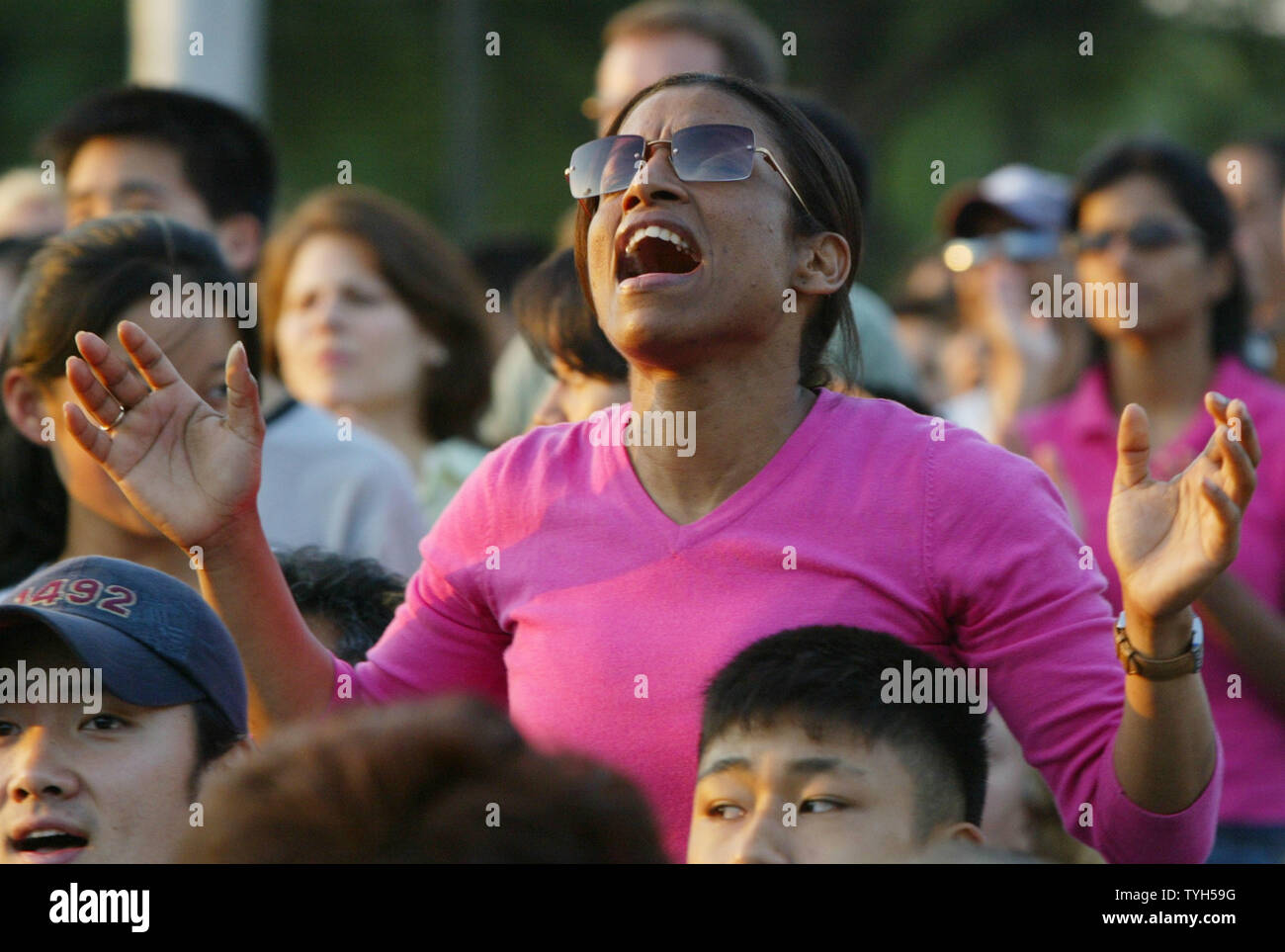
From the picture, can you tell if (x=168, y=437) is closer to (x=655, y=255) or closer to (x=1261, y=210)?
(x=655, y=255)

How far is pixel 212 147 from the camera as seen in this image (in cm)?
480

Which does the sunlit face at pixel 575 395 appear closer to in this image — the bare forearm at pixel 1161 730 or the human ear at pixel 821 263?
the human ear at pixel 821 263

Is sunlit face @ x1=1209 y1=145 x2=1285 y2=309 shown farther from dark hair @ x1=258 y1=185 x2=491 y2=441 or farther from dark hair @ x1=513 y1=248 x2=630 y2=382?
dark hair @ x1=513 y1=248 x2=630 y2=382

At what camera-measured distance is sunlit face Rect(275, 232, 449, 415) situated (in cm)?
495

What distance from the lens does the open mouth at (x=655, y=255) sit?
2.52 metres

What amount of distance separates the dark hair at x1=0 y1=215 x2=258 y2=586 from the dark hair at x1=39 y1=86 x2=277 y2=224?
1.19 m

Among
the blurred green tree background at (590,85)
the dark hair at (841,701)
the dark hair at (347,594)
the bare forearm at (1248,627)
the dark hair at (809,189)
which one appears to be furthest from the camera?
the blurred green tree background at (590,85)

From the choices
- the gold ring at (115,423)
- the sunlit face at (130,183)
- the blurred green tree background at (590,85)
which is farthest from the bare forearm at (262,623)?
the blurred green tree background at (590,85)

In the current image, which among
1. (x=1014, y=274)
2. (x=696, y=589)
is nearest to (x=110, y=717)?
(x=696, y=589)

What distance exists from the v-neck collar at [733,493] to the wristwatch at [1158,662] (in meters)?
0.50

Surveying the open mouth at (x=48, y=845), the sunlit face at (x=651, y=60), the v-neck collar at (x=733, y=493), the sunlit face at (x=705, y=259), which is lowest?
the open mouth at (x=48, y=845)
